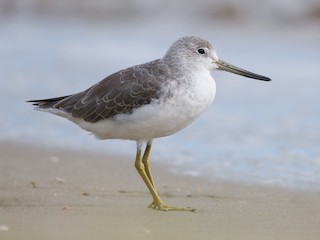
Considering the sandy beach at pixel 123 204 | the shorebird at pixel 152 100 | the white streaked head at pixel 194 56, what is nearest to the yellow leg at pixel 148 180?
the shorebird at pixel 152 100

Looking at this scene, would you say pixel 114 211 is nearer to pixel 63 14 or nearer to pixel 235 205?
pixel 235 205

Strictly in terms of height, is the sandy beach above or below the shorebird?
below

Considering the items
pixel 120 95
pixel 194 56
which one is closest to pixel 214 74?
pixel 194 56

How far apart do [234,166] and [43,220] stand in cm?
290

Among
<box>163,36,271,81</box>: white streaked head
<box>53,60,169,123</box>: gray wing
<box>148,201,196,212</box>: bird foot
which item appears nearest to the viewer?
<box>148,201,196,212</box>: bird foot

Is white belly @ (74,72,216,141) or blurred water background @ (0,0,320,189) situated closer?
white belly @ (74,72,216,141)

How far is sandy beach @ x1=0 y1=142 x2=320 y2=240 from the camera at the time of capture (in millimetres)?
5840

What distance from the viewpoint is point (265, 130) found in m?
9.81

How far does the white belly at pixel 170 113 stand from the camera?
21.8 ft

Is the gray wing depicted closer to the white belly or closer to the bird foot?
the white belly

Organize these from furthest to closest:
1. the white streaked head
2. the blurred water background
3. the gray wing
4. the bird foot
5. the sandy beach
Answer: the blurred water background < the white streaked head < the gray wing < the bird foot < the sandy beach

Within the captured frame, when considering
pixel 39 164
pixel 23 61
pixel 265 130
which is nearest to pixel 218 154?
pixel 265 130

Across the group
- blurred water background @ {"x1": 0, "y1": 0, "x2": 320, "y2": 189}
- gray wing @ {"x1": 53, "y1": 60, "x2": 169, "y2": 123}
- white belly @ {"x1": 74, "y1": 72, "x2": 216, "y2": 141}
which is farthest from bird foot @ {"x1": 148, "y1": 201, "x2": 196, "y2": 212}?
blurred water background @ {"x1": 0, "y1": 0, "x2": 320, "y2": 189}

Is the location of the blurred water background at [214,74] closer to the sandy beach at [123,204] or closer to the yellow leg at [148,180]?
the sandy beach at [123,204]
